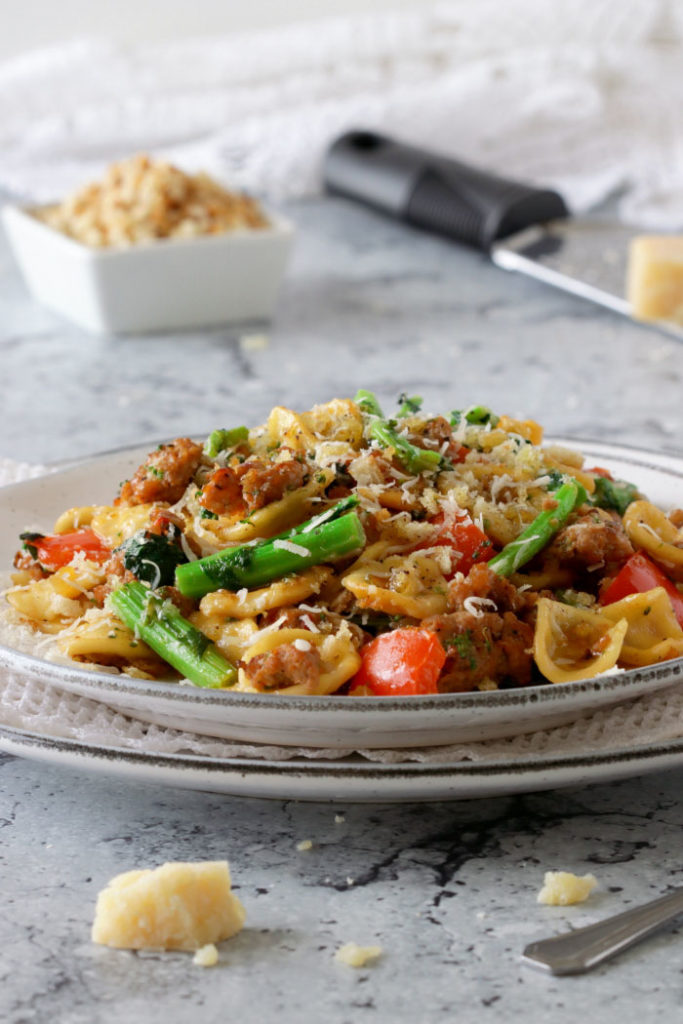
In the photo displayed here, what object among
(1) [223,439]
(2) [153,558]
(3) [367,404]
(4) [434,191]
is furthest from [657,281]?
(2) [153,558]

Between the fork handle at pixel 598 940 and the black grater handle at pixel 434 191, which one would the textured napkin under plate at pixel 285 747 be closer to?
the fork handle at pixel 598 940

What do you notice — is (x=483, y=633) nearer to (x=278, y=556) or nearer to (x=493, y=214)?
(x=278, y=556)

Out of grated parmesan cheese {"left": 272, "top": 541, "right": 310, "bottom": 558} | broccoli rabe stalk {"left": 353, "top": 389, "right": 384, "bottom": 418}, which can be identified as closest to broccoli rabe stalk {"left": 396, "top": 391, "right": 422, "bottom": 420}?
broccoli rabe stalk {"left": 353, "top": 389, "right": 384, "bottom": 418}

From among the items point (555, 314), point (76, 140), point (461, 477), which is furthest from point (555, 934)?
point (76, 140)

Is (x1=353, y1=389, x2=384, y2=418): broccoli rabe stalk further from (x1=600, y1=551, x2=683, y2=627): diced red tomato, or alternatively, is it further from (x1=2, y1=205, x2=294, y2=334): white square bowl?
(x1=2, y1=205, x2=294, y2=334): white square bowl

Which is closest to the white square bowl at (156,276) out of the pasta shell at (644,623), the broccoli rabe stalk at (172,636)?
the broccoli rabe stalk at (172,636)

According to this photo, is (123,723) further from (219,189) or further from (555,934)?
(219,189)
